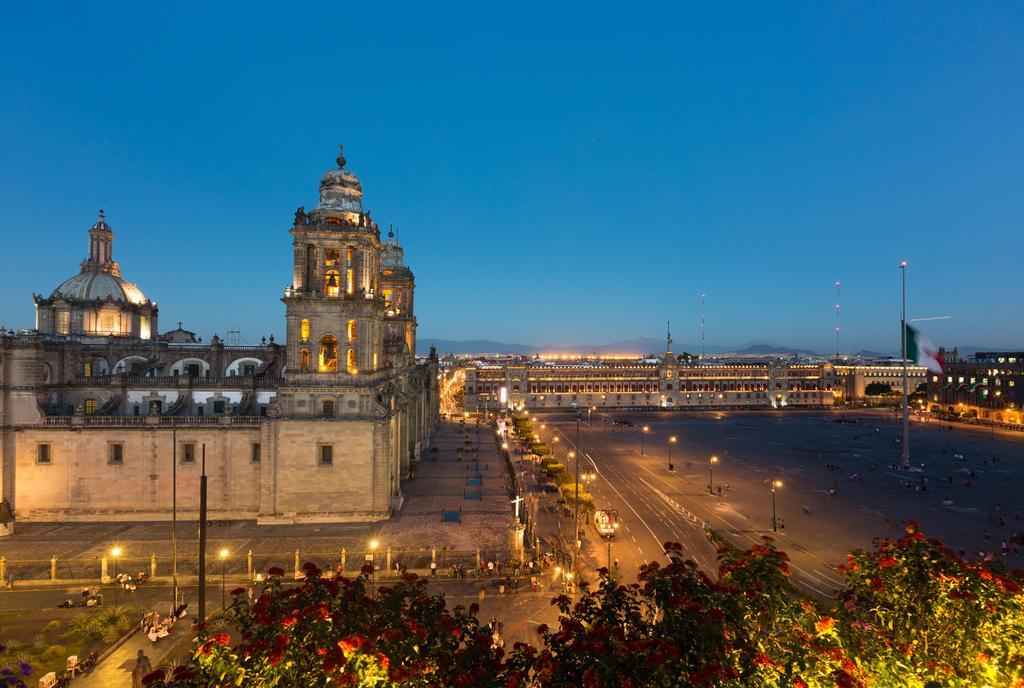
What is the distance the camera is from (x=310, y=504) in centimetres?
4281

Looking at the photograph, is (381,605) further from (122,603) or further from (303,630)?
(122,603)

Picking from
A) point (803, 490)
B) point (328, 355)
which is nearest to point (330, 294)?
point (328, 355)

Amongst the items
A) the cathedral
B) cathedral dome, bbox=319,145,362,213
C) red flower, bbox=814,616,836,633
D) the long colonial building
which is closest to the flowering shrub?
red flower, bbox=814,616,836,633

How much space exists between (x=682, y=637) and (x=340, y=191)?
4161 cm

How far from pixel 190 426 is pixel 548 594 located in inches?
1214

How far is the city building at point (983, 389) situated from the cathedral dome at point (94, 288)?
148949 mm

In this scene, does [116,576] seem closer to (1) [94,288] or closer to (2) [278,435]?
(2) [278,435]

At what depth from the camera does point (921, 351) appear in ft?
215

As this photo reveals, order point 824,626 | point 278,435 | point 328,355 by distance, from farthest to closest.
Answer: point 328,355, point 278,435, point 824,626

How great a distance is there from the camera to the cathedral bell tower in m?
43.0

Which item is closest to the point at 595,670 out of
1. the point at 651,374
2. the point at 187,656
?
the point at 187,656

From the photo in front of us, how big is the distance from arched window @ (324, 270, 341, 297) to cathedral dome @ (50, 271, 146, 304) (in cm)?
3613

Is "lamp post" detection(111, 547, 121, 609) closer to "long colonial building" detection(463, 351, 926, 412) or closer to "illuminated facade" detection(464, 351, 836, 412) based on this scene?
"long colonial building" detection(463, 351, 926, 412)

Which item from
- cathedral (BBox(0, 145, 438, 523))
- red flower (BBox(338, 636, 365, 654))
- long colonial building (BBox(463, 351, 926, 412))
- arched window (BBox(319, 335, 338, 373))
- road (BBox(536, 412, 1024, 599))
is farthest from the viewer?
long colonial building (BBox(463, 351, 926, 412))
